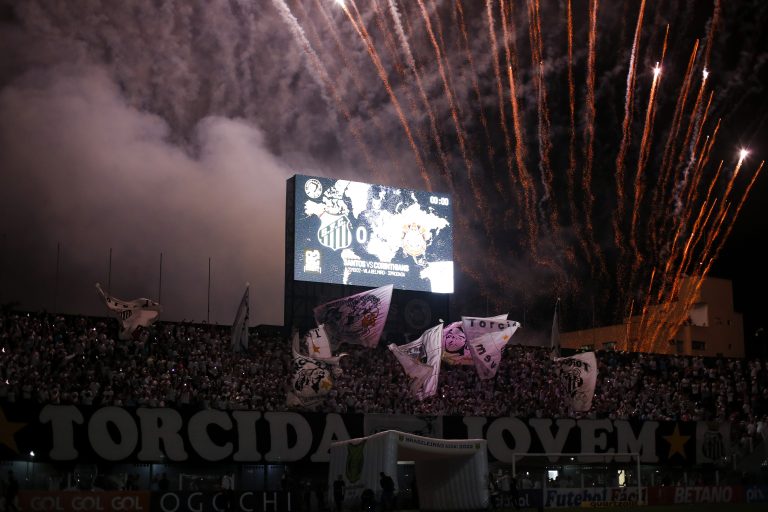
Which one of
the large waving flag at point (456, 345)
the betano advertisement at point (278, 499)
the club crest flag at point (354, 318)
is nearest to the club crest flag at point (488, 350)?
the large waving flag at point (456, 345)

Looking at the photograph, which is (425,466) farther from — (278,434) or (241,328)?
(241,328)

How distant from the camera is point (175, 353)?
1842 inches

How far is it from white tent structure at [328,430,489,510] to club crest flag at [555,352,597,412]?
15.5 m

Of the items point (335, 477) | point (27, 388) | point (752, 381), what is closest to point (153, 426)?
point (27, 388)

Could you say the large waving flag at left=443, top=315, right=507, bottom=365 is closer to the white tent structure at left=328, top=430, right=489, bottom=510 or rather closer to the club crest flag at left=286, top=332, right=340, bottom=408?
the club crest flag at left=286, top=332, right=340, bottom=408

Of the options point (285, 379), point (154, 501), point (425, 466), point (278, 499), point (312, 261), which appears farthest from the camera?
point (312, 261)

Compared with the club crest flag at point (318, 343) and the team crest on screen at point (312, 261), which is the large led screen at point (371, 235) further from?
the club crest flag at point (318, 343)

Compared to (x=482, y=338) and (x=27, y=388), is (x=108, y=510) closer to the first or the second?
(x=27, y=388)

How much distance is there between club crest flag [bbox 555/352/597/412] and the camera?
174 feet

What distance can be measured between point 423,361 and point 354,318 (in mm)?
4471

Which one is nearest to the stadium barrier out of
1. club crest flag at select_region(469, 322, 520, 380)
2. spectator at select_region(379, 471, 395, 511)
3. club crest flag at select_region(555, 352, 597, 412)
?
→ spectator at select_region(379, 471, 395, 511)

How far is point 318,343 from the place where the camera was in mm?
49719

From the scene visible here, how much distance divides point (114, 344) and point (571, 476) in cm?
2381

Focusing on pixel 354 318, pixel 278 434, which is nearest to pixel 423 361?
pixel 354 318
